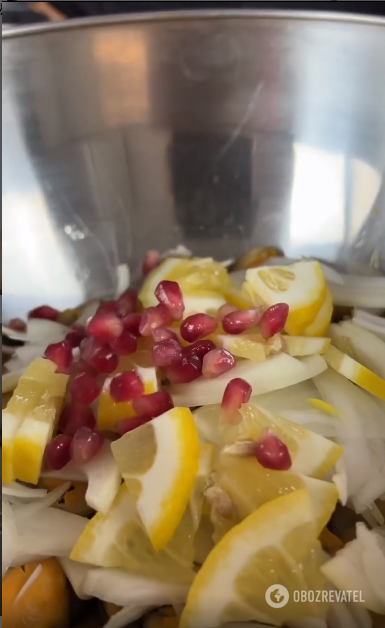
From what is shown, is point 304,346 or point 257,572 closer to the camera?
point 257,572

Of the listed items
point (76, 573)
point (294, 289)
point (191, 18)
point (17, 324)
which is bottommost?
point (76, 573)

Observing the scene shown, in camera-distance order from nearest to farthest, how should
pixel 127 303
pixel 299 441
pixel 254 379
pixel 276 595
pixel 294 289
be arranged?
pixel 276 595, pixel 299 441, pixel 254 379, pixel 294 289, pixel 127 303

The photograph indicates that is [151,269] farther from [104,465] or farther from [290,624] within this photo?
[290,624]

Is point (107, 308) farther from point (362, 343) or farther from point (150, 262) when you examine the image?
point (362, 343)

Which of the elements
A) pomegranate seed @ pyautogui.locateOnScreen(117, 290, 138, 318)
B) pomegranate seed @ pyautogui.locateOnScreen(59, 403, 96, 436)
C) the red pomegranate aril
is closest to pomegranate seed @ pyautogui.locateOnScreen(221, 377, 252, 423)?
the red pomegranate aril

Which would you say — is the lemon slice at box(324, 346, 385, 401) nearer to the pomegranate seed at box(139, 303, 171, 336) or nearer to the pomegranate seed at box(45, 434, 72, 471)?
the pomegranate seed at box(139, 303, 171, 336)

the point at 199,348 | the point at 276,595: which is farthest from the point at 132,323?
the point at 276,595
